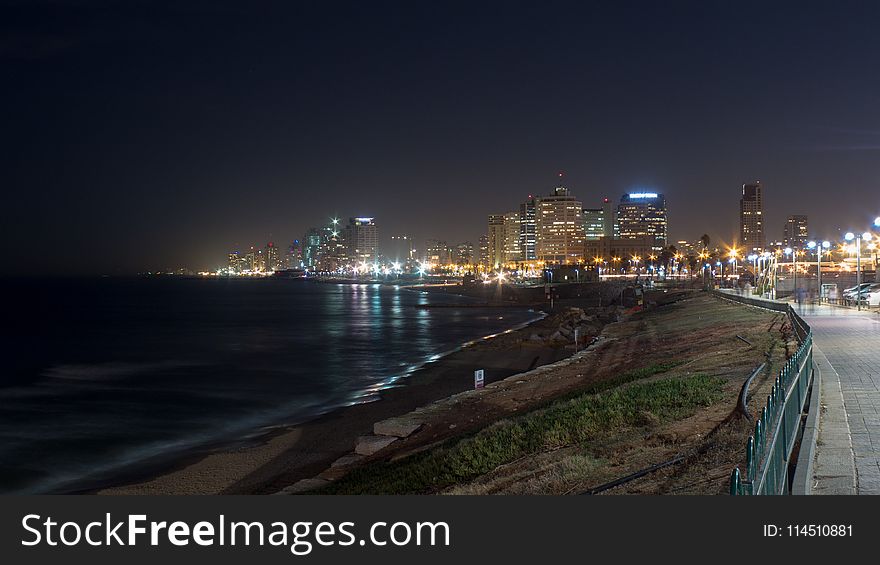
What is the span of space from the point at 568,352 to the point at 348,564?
1225 inches

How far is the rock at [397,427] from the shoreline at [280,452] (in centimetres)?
109

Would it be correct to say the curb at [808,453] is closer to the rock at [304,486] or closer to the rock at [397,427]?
the rock at [304,486]

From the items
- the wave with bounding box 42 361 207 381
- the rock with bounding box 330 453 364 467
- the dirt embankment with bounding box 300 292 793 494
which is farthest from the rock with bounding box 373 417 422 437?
the wave with bounding box 42 361 207 381

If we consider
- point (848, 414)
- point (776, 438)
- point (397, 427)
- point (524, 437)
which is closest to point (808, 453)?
point (776, 438)

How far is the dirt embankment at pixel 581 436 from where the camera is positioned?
9641 millimetres

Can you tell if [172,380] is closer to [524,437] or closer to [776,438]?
[524,437]

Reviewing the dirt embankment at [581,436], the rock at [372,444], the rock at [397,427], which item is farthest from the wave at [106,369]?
the rock at [372,444]

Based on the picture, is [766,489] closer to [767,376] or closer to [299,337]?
[767,376]

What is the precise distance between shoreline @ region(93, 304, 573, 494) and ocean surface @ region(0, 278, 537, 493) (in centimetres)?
88

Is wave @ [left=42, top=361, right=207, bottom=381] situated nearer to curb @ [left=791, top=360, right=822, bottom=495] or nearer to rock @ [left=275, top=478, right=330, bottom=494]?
rock @ [left=275, top=478, right=330, bottom=494]

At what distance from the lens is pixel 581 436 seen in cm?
1211

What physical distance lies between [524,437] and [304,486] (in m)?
4.47

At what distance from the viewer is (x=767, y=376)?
14789mm

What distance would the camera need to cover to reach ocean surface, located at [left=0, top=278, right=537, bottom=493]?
852 inches
